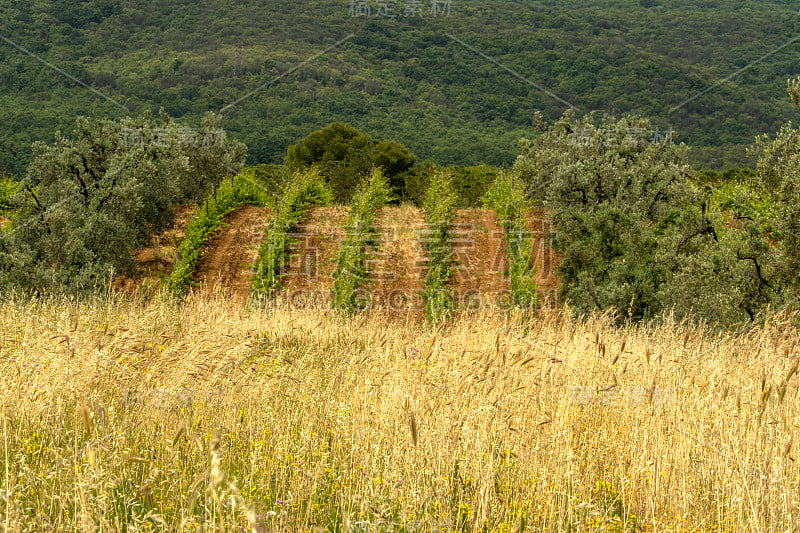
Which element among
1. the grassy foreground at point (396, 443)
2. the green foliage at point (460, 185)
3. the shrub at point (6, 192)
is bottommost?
the shrub at point (6, 192)

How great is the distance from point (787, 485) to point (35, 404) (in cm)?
444

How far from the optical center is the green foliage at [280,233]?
13.6 meters

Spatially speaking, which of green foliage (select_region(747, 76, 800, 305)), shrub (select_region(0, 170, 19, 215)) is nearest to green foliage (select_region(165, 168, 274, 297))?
shrub (select_region(0, 170, 19, 215))

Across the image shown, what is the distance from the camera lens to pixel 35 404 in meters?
3.85

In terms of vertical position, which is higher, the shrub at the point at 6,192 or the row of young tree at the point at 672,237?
the row of young tree at the point at 672,237

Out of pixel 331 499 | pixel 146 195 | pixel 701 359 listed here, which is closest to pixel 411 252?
pixel 146 195

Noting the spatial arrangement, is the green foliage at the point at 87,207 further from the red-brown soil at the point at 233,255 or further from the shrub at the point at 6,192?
the shrub at the point at 6,192

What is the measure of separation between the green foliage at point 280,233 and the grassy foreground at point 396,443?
7.23m

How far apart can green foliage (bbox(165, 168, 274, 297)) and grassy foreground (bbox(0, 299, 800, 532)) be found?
7.95 m

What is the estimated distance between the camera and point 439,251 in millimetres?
15445

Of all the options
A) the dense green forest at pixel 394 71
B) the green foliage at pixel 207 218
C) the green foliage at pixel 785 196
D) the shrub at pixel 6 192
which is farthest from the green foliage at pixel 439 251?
the dense green forest at pixel 394 71

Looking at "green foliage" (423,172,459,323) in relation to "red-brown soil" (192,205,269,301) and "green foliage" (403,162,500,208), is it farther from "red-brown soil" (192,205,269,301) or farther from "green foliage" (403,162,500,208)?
"green foliage" (403,162,500,208)

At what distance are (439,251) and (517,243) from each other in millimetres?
2133

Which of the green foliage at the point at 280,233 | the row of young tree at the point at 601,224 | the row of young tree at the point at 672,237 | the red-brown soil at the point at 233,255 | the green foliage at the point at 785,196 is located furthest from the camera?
the red-brown soil at the point at 233,255
